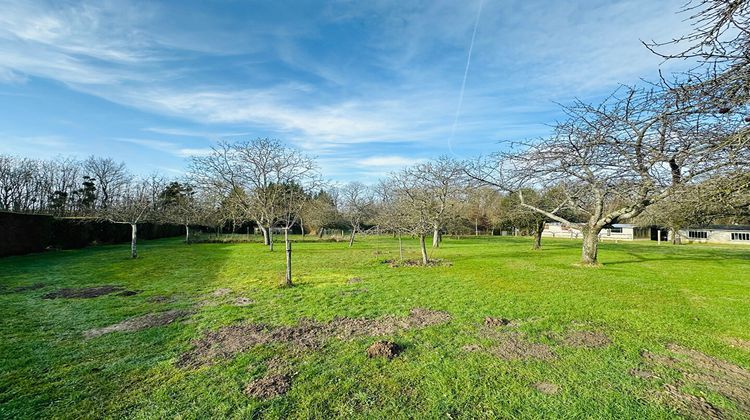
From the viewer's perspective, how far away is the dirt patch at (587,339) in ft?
14.7

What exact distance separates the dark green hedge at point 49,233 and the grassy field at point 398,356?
1048 centimetres

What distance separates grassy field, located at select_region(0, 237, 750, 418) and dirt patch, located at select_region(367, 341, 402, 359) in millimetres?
101

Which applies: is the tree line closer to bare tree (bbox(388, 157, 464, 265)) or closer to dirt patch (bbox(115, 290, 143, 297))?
bare tree (bbox(388, 157, 464, 265))

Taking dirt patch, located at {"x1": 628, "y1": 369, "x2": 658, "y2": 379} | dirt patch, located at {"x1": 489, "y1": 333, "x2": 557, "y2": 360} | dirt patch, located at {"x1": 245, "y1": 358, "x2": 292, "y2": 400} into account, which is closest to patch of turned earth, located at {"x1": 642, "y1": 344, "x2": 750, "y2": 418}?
dirt patch, located at {"x1": 628, "y1": 369, "x2": 658, "y2": 379}

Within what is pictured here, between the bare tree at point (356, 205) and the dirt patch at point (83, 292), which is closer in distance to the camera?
the dirt patch at point (83, 292)


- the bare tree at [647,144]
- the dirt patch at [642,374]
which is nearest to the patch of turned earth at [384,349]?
the dirt patch at [642,374]

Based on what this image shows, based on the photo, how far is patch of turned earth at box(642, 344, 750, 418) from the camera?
2934 millimetres

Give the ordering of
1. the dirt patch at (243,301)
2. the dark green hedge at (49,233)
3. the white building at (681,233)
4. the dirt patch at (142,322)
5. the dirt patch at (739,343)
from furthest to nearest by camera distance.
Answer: the white building at (681,233)
the dark green hedge at (49,233)
the dirt patch at (243,301)
the dirt patch at (142,322)
the dirt patch at (739,343)


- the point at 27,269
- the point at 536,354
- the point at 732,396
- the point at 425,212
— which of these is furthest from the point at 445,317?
the point at 27,269

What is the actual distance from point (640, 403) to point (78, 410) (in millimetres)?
5108

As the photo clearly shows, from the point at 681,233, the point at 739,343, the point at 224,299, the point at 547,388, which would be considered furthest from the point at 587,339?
the point at 681,233

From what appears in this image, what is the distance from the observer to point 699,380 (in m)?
3.46

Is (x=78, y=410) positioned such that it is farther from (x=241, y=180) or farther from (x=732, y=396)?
(x=241, y=180)

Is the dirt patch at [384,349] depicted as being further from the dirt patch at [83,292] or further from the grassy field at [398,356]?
the dirt patch at [83,292]
